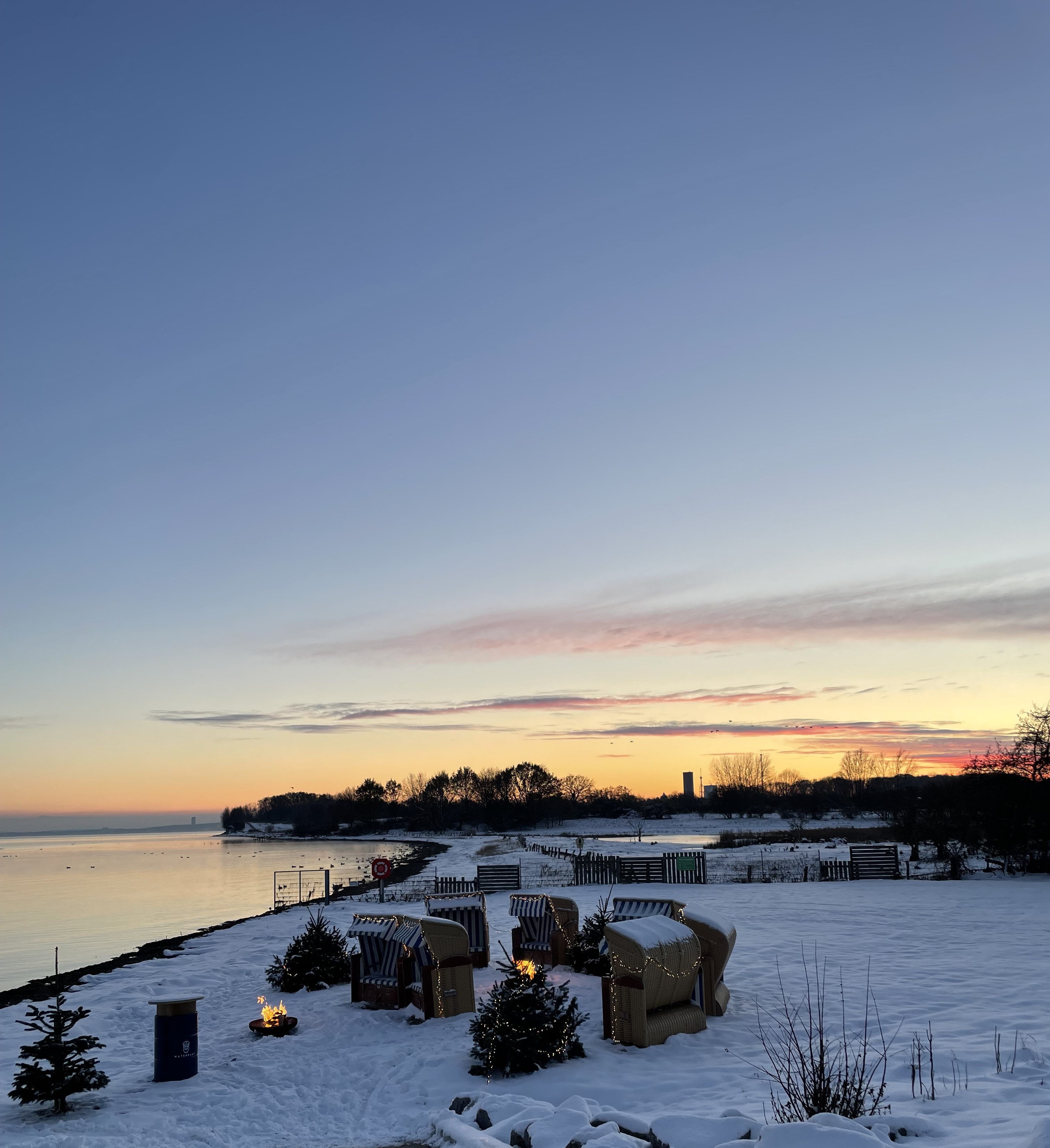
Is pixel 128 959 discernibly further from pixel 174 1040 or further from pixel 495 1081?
pixel 495 1081

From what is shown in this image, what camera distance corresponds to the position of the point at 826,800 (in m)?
139

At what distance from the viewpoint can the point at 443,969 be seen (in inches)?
530

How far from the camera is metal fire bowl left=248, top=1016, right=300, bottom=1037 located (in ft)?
43.4

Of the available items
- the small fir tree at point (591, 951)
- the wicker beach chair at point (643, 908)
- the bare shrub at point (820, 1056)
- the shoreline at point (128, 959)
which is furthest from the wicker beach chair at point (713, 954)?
the shoreline at point (128, 959)

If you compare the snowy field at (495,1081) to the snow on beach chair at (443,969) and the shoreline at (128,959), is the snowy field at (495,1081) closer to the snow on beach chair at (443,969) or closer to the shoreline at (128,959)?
the snow on beach chair at (443,969)

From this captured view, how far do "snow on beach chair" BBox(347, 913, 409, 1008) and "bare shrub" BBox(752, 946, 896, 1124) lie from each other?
18.2ft

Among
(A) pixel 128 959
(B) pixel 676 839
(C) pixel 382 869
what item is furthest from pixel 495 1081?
(B) pixel 676 839

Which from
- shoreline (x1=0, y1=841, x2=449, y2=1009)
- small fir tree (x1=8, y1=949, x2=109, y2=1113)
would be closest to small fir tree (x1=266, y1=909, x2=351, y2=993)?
shoreline (x1=0, y1=841, x2=449, y2=1009)

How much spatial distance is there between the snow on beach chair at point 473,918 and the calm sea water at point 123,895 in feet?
43.1

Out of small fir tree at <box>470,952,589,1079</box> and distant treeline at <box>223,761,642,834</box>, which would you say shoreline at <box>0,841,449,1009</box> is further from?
distant treeline at <box>223,761,642,834</box>

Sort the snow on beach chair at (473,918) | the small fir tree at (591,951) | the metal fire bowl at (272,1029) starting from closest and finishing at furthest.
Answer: the metal fire bowl at (272,1029), the small fir tree at (591,951), the snow on beach chair at (473,918)

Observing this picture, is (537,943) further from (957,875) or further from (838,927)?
(957,875)

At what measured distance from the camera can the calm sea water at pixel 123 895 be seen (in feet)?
96.1

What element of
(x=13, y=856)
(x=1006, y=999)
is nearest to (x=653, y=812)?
(x=13, y=856)
